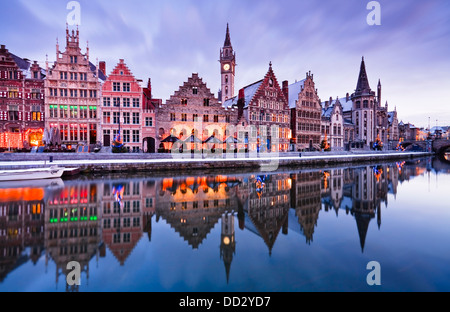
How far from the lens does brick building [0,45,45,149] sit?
1238 inches

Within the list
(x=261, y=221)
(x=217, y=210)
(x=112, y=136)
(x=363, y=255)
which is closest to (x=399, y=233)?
(x=363, y=255)

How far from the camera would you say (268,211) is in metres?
11.2

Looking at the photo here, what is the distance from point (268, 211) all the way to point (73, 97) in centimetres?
3490

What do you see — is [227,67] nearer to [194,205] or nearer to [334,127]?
[334,127]

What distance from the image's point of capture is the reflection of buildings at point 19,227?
6.22 meters

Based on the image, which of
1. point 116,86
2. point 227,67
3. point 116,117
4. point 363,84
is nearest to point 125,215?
point 116,117

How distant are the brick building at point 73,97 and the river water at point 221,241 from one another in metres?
21.0

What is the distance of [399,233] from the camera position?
8547 mm

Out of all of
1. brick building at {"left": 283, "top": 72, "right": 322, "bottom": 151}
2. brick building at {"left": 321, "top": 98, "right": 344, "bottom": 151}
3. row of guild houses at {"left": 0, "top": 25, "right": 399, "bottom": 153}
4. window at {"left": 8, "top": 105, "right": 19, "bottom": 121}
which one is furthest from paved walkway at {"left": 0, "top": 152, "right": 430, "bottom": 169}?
brick building at {"left": 321, "top": 98, "right": 344, "bottom": 151}

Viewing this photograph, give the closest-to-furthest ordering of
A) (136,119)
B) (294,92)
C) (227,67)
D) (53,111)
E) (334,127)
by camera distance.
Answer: (53,111)
(136,119)
(294,92)
(334,127)
(227,67)

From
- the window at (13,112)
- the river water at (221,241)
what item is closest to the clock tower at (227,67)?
the window at (13,112)

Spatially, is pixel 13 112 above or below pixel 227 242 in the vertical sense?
above

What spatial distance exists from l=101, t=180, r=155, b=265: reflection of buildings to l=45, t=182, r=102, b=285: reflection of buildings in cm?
39

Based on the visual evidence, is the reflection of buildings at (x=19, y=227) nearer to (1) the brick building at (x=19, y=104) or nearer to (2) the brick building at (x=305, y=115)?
(1) the brick building at (x=19, y=104)
